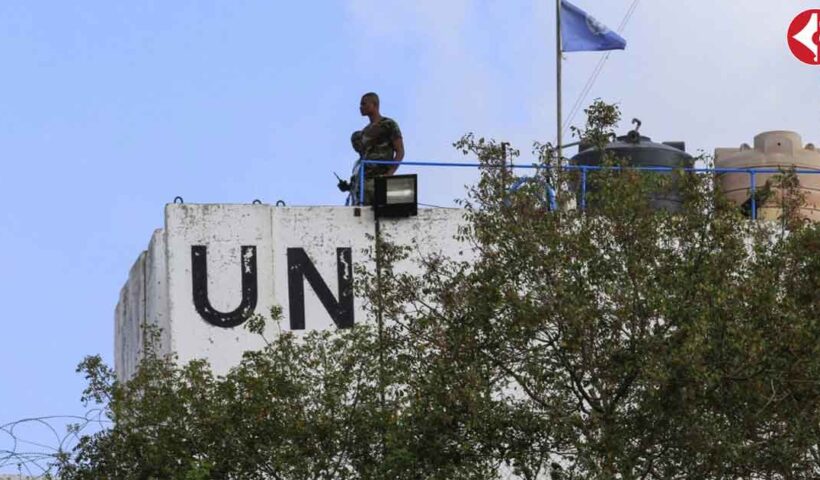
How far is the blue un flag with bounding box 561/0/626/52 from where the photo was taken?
32844 mm

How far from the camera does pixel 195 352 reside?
27703mm

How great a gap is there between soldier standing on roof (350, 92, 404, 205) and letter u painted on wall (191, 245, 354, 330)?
4.09ft

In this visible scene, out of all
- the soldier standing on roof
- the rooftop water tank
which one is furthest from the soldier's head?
the rooftop water tank

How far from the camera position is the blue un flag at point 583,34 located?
32.8 m

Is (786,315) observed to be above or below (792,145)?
below

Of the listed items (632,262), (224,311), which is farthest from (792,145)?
(632,262)

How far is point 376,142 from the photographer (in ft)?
96.1

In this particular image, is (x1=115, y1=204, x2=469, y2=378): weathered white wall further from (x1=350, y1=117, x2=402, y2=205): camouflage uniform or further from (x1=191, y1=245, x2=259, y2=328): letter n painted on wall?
(x1=350, y1=117, x2=402, y2=205): camouflage uniform

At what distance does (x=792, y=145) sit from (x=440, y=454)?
43.9 feet

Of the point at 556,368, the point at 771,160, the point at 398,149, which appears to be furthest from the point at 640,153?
the point at 556,368

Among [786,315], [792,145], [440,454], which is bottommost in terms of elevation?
[440,454]

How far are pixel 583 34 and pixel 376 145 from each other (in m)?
5.19

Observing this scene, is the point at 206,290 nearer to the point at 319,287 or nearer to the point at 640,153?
the point at 319,287

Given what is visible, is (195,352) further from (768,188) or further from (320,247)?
(768,188)
